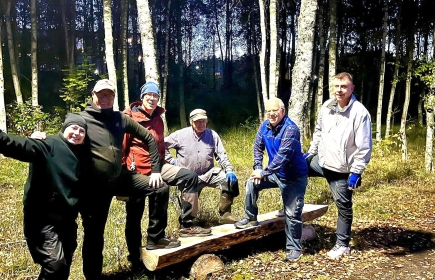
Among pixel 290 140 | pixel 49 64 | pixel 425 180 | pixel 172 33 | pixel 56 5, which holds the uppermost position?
pixel 56 5

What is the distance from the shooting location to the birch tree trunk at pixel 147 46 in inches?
259

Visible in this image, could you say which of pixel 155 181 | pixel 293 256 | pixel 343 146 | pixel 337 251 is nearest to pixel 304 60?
pixel 343 146

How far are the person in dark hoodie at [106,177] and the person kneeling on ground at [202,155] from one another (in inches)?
38.8

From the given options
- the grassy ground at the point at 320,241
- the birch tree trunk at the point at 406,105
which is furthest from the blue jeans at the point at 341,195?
the birch tree trunk at the point at 406,105

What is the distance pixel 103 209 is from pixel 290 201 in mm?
2199

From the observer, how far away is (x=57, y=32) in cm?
2388

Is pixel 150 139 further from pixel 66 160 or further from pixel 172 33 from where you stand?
pixel 172 33

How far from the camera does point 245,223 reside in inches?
191

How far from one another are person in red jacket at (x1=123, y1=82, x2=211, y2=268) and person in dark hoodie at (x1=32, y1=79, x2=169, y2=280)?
0.22 m

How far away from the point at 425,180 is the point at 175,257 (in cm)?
766

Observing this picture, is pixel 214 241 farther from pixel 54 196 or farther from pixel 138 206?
pixel 54 196

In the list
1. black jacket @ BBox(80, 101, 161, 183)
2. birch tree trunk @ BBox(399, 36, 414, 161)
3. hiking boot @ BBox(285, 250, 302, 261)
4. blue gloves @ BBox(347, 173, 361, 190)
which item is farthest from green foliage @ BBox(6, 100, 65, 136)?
birch tree trunk @ BBox(399, 36, 414, 161)

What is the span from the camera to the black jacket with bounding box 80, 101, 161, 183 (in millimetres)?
3523

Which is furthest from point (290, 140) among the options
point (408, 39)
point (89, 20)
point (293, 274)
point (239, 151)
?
point (89, 20)
